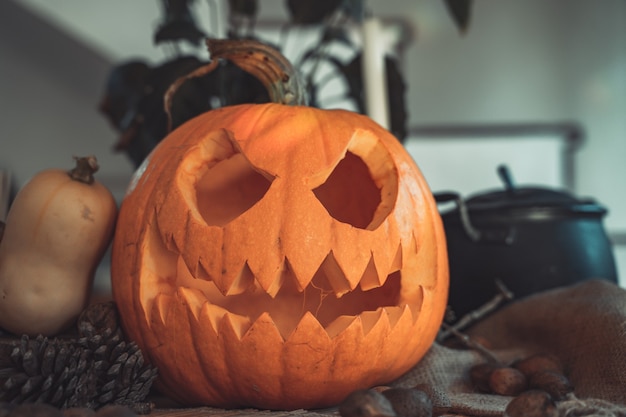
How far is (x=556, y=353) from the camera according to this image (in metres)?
0.91

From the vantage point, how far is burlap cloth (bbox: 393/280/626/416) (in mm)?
708

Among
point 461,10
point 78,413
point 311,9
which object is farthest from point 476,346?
point 311,9

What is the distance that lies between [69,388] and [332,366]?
28 centimetres

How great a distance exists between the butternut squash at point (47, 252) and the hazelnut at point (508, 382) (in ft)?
1.77

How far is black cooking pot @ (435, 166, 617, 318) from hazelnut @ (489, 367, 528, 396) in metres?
0.35

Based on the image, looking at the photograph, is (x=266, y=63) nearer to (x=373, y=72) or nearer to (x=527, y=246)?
(x=373, y=72)

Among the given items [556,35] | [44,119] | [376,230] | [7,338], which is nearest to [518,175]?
[556,35]

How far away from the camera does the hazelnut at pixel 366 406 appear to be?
0.55 meters

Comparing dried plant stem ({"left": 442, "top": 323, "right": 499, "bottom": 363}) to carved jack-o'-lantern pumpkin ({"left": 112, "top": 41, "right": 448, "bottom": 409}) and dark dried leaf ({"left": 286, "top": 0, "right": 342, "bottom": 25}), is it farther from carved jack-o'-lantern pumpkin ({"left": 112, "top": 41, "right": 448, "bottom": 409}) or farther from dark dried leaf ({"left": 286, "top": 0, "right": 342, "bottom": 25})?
dark dried leaf ({"left": 286, "top": 0, "right": 342, "bottom": 25})

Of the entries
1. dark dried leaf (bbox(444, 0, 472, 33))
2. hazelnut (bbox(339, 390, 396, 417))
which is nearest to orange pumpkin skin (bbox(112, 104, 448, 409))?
hazelnut (bbox(339, 390, 396, 417))

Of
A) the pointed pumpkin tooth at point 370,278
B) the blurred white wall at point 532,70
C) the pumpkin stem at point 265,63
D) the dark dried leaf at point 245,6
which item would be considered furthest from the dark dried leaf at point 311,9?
the blurred white wall at point 532,70

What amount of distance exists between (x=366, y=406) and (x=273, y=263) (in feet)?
0.63

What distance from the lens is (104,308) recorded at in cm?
78

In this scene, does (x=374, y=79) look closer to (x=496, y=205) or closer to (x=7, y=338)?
(x=496, y=205)
